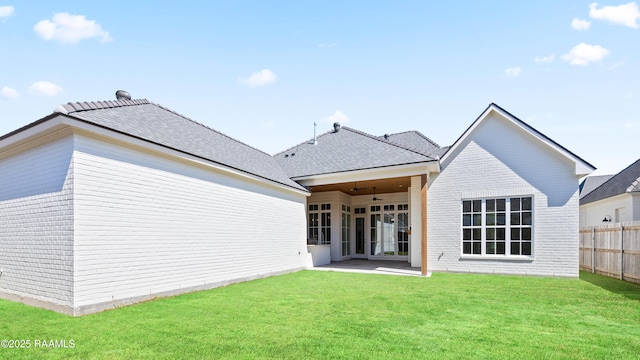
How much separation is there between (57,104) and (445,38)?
10.5 metres

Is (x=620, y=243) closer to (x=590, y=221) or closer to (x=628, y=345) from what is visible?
(x=628, y=345)

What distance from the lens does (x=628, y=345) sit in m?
4.71

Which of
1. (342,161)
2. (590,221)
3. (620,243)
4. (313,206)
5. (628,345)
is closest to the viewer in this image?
(628,345)

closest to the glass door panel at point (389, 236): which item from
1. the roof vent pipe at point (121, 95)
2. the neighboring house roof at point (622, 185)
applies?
the neighboring house roof at point (622, 185)

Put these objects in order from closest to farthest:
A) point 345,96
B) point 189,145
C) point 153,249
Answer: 1. point 153,249
2. point 189,145
3. point 345,96

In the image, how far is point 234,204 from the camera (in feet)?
33.4

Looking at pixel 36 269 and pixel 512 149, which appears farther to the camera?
pixel 512 149

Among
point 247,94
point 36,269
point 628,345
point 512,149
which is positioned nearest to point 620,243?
point 512,149

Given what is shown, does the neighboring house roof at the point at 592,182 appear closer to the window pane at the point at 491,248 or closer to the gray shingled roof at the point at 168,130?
the window pane at the point at 491,248

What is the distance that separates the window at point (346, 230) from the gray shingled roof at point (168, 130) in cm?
487

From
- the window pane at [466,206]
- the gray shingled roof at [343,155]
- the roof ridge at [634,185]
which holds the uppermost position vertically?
the gray shingled roof at [343,155]

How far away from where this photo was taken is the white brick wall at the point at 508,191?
1138 cm

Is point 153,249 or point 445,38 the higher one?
point 445,38

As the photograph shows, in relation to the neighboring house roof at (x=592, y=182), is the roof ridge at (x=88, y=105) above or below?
above
